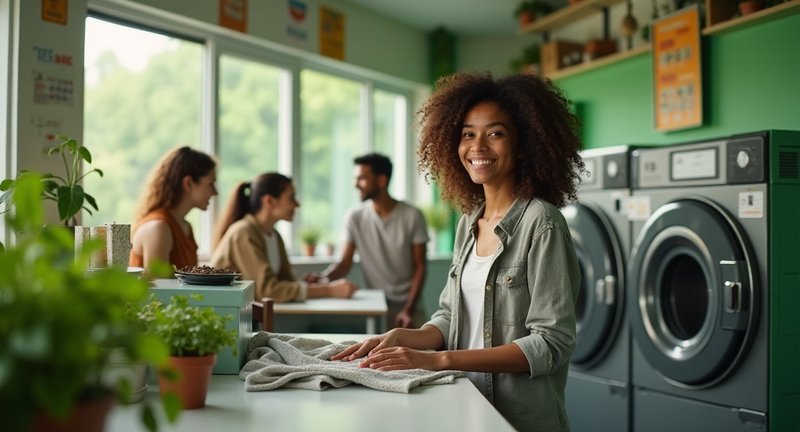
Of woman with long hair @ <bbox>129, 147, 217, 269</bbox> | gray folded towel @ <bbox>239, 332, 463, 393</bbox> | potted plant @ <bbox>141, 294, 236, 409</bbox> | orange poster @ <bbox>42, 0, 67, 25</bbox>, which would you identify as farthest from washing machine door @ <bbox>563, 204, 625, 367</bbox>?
orange poster @ <bbox>42, 0, 67, 25</bbox>

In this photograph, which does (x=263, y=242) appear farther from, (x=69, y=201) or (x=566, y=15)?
(x=566, y=15)

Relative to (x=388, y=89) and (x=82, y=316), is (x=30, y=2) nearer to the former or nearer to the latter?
(x=82, y=316)

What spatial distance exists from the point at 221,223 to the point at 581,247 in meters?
1.72

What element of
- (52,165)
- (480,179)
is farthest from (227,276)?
(52,165)

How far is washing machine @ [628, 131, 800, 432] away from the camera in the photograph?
246cm

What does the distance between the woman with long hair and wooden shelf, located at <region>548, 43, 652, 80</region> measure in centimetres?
244

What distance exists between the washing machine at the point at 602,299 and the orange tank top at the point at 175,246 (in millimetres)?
1730

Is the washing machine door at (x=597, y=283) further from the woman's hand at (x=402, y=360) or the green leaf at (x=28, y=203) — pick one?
the green leaf at (x=28, y=203)

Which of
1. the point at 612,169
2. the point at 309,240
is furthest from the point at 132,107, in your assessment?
the point at 612,169

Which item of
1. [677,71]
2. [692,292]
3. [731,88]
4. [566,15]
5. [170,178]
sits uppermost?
[566,15]

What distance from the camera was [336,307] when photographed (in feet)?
10.1

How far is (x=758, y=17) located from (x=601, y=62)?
3.57 ft

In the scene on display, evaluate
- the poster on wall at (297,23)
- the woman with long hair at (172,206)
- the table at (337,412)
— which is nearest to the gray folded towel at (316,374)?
the table at (337,412)

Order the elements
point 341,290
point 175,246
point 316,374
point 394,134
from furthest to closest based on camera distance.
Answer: point 394,134 → point 341,290 → point 175,246 → point 316,374
